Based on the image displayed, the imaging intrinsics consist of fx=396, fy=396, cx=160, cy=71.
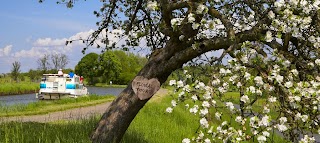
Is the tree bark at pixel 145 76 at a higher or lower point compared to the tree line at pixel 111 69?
lower

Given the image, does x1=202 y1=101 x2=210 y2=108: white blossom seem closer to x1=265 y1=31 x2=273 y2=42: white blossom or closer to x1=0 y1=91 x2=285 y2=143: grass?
x1=0 y1=91 x2=285 y2=143: grass

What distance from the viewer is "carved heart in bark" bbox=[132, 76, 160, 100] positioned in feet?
22.4

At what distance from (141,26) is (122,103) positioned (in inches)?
114

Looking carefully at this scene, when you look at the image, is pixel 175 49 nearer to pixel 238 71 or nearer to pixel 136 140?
pixel 238 71

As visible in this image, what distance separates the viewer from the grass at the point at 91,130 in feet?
23.1

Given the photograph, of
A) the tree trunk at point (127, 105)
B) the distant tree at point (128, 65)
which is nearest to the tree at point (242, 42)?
the tree trunk at point (127, 105)

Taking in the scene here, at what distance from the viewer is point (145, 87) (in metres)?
6.90

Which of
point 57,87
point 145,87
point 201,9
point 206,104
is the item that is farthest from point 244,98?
point 57,87

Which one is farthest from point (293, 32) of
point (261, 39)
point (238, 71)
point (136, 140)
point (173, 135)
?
point (173, 135)

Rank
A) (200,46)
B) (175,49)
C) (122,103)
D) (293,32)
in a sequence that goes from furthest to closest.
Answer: (122,103), (175,49), (200,46), (293,32)

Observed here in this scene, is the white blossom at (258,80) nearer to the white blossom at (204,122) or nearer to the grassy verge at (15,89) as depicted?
the white blossom at (204,122)

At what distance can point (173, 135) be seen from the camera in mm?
12273

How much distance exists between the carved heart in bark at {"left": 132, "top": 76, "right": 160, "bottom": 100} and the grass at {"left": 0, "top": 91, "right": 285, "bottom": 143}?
88 centimetres

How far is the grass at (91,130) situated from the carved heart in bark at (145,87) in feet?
2.90
